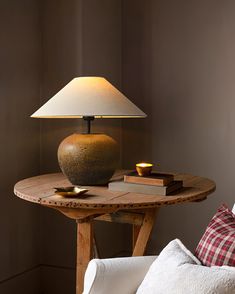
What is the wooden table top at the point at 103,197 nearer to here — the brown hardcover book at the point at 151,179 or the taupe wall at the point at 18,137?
A: the brown hardcover book at the point at 151,179

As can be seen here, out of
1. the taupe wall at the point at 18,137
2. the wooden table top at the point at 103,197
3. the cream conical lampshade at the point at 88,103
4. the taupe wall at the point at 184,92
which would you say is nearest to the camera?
the wooden table top at the point at 103,197

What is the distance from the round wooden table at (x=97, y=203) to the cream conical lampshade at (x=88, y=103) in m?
0.32

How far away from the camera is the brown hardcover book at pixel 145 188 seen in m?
1.99

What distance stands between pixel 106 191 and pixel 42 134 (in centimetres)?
85

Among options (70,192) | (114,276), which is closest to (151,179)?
(70,192)

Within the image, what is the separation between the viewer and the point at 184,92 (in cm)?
286

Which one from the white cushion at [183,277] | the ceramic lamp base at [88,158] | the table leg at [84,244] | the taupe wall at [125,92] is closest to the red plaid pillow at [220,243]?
the white cushion at [183,277]

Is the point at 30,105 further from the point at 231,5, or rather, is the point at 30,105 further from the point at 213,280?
the point at 213,280

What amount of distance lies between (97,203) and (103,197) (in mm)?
103

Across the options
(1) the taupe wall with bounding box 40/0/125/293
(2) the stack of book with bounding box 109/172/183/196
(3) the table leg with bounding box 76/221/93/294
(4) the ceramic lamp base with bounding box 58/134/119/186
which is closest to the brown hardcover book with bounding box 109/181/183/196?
(2) the stack of book with bounding box 109/172/183/196

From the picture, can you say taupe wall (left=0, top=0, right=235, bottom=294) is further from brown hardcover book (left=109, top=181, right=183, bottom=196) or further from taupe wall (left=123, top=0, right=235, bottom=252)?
brown hardcover book (left=109, top=181, right=183, bottom=196)

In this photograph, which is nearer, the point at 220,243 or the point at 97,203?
the point at 220,243

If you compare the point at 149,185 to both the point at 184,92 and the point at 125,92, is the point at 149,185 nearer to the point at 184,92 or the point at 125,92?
the point at 184,92

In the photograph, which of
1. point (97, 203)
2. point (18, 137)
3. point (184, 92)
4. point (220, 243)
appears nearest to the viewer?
point (220, 243)
